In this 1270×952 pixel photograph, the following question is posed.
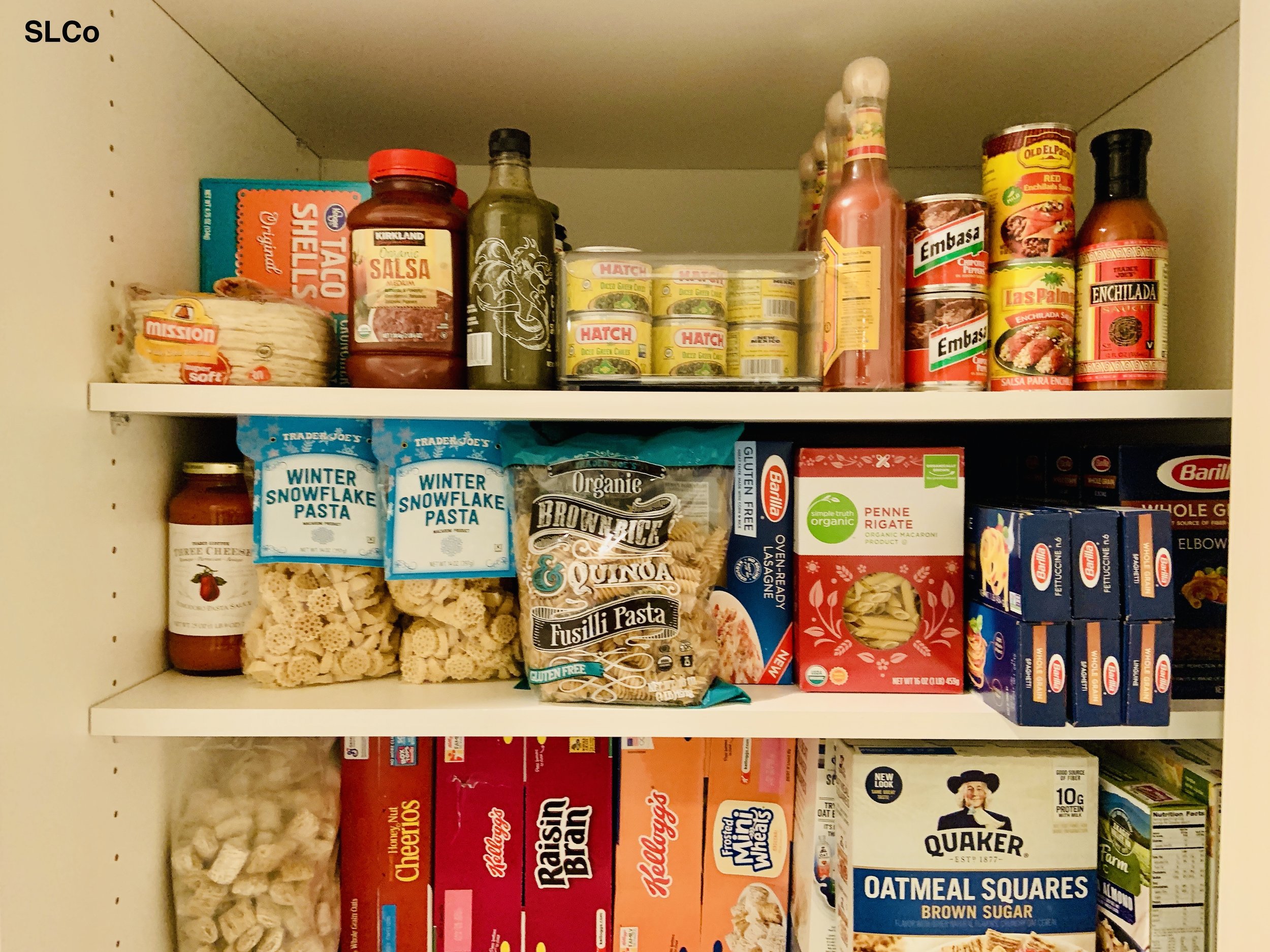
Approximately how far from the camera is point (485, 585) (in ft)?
3.10

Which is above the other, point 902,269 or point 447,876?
point 902,269

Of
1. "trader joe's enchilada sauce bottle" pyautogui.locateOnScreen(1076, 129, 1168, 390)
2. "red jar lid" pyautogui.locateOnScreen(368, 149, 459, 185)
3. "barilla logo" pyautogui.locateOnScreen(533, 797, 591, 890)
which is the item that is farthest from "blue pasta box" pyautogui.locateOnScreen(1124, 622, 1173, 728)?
"red jar lid" pyautogui.locateOnScreen(368, 149, 459, 185)

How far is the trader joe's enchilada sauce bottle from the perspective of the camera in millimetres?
820

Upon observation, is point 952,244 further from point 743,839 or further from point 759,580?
point 743,839

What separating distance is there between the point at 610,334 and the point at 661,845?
63cm

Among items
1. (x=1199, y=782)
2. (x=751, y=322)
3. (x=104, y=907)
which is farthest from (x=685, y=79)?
(x=104, y=907)

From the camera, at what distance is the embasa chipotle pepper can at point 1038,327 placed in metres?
0.83

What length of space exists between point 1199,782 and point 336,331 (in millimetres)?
1085

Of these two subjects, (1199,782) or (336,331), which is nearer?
(1199,782)

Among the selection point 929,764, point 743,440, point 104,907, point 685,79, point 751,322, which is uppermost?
point 685,79

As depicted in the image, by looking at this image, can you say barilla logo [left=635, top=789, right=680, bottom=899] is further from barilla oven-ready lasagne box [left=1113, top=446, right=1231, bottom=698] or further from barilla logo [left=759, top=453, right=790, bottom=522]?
barilla oven-ready lasagne box [left=1113, top=446, right=1231, bottom=698]

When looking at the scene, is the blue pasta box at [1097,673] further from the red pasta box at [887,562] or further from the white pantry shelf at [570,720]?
the red pasta box at [887,562]

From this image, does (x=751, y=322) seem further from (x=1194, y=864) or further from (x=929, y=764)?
(x=1194, y=864)

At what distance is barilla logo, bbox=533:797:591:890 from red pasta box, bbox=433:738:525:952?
0.9 inches
